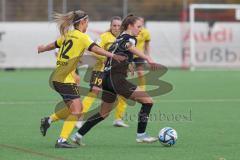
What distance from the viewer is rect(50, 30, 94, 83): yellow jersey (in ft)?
31.6

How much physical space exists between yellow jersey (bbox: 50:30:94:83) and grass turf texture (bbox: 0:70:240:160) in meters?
1.01

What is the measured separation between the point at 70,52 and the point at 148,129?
2639mm

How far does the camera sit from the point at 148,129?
460 inches

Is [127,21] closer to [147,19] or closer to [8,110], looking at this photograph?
[8,110]

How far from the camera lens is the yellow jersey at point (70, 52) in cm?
962

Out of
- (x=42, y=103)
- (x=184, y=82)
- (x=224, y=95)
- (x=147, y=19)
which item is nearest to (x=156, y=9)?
(x=147, y=19)

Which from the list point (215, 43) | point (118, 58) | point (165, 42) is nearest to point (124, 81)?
point (118, 58)

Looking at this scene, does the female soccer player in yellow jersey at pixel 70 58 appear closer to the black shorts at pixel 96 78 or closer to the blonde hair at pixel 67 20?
the blonde hair at pixel 67 20

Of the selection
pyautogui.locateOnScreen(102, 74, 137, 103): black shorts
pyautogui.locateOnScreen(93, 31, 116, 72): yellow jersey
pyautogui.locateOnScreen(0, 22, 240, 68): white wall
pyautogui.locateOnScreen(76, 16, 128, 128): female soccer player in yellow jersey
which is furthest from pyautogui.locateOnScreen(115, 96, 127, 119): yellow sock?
pyautogui.locateOnScreen(0, 22, 240, 68): white wall

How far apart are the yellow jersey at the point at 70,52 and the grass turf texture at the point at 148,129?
1.01 meters

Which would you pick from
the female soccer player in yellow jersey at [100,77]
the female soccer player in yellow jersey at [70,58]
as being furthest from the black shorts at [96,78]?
the female soccer player in yellow jersey at [70,58]

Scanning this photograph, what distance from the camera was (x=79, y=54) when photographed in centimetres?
969

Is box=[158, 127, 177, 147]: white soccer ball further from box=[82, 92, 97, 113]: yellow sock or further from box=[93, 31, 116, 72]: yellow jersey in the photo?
box=[93, 31, 116, 72]: yellow jersey

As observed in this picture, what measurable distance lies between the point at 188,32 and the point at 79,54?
69.0 ft
